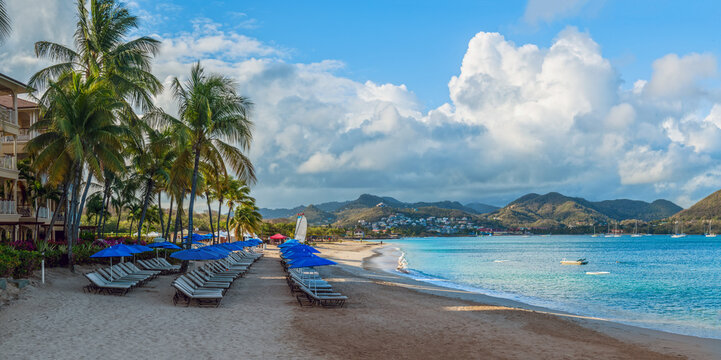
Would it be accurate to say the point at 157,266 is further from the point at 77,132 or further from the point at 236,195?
the point at 236,195

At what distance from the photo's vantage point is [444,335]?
11.5 m

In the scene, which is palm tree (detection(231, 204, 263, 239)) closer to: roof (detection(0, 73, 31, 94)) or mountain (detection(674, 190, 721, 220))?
roof (detection(0, 73, 31, 94))

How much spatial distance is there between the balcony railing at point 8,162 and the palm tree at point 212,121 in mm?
7917

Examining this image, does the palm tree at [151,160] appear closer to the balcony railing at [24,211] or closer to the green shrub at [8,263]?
the balcony railing at [24,211]

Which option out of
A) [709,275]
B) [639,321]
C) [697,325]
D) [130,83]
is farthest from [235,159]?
[709,275]

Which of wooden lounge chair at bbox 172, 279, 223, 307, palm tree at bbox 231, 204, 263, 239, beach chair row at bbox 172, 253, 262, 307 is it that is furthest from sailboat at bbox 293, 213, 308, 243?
wooden lounge chair at bbox 172, 279, 223, 307

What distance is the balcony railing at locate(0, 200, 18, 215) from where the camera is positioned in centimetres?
2373

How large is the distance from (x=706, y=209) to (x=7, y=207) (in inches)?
7626

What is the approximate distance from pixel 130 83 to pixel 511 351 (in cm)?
2049

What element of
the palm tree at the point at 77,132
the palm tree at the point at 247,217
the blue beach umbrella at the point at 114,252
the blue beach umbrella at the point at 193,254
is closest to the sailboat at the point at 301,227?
the palm tree at the point at 247,217

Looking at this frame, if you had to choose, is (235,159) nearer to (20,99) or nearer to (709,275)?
(20,99)

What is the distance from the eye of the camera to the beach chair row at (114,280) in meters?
15.0

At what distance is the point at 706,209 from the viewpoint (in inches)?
6521

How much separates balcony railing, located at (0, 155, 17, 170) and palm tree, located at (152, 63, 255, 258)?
7.92 m
